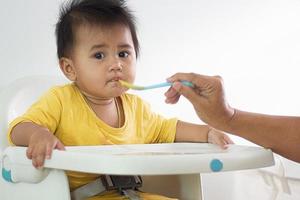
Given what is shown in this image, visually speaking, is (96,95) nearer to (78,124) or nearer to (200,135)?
(78,124)

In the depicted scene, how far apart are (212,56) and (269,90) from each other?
0.73ft

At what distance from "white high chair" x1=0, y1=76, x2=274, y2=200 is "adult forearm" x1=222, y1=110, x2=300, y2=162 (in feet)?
0.10

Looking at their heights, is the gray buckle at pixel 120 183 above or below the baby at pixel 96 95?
below

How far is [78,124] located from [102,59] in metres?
0.13

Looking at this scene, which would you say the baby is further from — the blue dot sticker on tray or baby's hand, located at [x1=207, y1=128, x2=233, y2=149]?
the blue dot sticker on tray

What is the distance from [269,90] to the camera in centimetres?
153

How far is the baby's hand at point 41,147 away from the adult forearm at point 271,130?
0.96 feet

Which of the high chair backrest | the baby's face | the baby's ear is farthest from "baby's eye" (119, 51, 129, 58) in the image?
the high chair backrest

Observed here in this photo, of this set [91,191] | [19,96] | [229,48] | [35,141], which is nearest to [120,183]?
[91,191]

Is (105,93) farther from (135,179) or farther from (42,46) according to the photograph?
(42,46)

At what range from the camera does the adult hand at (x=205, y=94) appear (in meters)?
0.70

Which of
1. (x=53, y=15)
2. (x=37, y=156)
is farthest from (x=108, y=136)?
(x=53, y=15)

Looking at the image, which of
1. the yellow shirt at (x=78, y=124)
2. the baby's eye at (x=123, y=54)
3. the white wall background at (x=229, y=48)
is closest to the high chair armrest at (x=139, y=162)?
the yellow shirt at (x=78, y=124)

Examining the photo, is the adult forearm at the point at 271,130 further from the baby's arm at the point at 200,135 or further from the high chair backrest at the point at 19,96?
the high chair backrest at the point at 19,96
